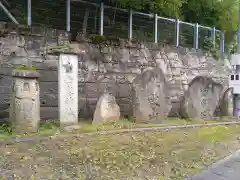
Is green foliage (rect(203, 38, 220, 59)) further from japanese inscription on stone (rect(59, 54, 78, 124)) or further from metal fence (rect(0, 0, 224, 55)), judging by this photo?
japanese inscription on stone (rect(59, 54, 78, 124))

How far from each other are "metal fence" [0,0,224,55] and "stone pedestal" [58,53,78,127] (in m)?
1.37

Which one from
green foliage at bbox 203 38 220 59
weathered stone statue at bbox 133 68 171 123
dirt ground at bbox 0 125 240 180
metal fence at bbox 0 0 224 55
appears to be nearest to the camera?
dirt ground at bbox 0 125 240 180

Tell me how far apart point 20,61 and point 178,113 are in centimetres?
471

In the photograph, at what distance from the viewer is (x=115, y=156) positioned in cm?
419

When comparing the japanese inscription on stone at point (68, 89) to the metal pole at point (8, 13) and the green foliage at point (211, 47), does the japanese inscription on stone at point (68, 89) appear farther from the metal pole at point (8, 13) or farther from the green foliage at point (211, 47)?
the green foliage at point (211, 47)

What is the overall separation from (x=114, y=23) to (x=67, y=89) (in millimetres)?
3108

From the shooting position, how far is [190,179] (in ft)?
11.8

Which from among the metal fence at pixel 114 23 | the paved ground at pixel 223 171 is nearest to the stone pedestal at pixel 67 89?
the metal fence at pixel 114 23

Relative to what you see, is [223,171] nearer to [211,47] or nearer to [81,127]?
[81,127]

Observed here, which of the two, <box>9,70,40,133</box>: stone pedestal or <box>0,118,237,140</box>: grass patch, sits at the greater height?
<box>9,70,40,133</box>: stone pedestal

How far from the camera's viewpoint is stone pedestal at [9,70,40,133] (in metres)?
5.37

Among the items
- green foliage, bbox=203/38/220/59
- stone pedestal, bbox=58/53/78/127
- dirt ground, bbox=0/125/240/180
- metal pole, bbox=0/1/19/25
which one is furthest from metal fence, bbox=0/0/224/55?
dirt ground, bbox=0/125/240/180

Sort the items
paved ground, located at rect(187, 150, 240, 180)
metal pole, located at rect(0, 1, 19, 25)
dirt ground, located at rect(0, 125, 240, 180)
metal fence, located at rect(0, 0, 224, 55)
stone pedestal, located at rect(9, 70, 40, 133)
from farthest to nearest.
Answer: metal fence, located at rect(0, 0, 224, 55) < metal pole, located at rect(0, 1, 19, 25) < stone pedestal, located at rect(9, 70, 40, 133) < paved ground, located at rect(187, 150, 240, 180) < dirt ground, located at rect(0, 125, 240, 180)

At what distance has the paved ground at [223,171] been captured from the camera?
370cm
